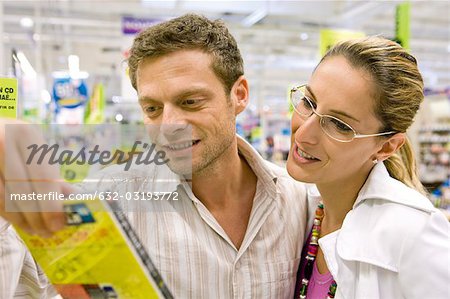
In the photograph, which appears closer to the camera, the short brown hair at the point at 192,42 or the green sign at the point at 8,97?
the green sign at the point at 8,97

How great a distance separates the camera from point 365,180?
1492 mm

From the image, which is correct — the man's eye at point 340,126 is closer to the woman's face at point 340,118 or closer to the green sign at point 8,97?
the woman's face at point 340,118

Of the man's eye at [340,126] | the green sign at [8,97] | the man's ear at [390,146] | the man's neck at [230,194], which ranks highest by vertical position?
the green sign at [8,97]

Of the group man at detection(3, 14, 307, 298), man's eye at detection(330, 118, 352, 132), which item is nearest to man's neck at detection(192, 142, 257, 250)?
man at detection(3, 14, 307, 298)

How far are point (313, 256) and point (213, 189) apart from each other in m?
0.40

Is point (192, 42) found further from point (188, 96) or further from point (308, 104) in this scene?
point (308, 104)

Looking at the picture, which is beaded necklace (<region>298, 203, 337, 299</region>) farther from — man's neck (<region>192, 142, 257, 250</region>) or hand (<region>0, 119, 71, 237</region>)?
hand (<region>0, 119, 71, 237</region>)

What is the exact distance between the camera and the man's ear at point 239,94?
5.24 feet

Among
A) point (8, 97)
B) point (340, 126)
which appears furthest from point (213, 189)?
point (8, 97)

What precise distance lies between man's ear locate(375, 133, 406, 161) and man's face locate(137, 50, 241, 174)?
0.50m

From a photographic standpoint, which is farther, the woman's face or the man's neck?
the man's neck

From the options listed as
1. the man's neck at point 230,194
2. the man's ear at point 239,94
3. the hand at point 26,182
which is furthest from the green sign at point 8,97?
the man's ear at point 239,94

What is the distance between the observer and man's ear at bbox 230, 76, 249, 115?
1598mm

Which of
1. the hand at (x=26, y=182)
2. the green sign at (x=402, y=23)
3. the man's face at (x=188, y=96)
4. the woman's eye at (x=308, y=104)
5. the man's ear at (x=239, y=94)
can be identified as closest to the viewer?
the hand at (x=26, y=182)
